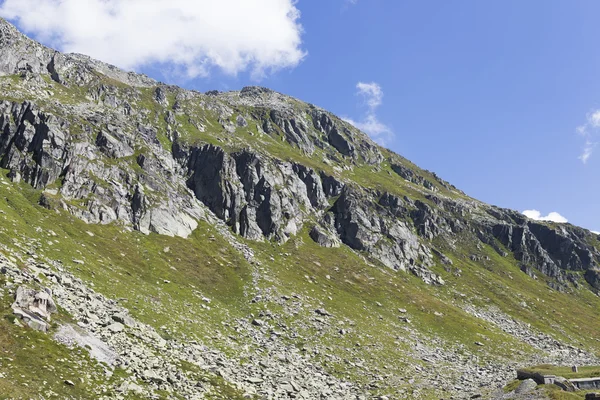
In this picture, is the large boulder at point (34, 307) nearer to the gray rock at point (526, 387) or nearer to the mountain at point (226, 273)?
the mountain at point (226, 273)

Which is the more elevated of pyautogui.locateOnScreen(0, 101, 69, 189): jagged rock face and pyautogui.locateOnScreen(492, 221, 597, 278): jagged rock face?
pyautogui.locateOnScreen(492, 221, 597, 278): jagged rock face

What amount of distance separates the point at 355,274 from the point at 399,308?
2004 centimetres

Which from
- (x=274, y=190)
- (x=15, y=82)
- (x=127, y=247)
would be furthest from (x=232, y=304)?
(x=15, y=82)

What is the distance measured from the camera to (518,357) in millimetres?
77375

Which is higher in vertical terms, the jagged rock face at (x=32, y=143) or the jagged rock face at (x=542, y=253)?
the jagged rock face at (x=542, y=253)

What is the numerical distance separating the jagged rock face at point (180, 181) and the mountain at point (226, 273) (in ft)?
2.31

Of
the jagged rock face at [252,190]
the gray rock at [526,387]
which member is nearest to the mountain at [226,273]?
the jagged rock face at [252,190]

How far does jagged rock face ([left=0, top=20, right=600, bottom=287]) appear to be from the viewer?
95.8 metres

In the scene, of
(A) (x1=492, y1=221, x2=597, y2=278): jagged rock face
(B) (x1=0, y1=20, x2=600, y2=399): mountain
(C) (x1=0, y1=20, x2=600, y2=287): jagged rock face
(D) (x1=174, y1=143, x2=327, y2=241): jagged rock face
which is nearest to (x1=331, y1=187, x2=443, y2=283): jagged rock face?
(C) (x1=0, y1=20, x2=600, y2=287): jagged rock face

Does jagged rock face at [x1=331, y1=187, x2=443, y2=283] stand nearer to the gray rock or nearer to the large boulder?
the gray rock

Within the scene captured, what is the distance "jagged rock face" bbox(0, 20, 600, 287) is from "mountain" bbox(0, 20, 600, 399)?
2.31 feet

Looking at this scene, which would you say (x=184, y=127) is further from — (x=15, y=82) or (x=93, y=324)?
(x=93, y=324)

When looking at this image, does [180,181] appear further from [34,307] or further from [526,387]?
[526,387]

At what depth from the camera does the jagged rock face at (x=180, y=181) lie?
95.8 meters
